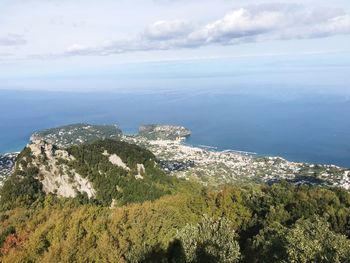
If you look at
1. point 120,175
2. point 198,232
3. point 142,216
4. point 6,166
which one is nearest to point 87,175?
point 120,175

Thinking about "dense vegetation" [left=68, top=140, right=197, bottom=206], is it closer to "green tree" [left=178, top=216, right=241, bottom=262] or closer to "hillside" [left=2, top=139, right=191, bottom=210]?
"hillside" [left=2, top=139, right=191, bottom=210]

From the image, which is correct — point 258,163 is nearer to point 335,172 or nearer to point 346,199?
point 335,172

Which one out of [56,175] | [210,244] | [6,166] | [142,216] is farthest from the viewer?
[6,166]

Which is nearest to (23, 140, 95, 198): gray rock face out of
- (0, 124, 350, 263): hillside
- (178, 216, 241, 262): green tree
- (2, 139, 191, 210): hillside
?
(2, 139, 191, 210): hillside

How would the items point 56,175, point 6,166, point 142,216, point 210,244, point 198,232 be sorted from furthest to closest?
point 6,166, point 56,175, point 142,216, point 198,232, point 210,244

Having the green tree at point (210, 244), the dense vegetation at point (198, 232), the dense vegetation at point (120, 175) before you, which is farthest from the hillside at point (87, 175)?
the green tree at point (210, 244)

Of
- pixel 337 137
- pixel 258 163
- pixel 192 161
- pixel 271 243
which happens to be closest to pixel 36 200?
pixel 271 243

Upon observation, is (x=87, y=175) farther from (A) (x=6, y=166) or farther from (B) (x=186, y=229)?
(A) (x=6, y=166)

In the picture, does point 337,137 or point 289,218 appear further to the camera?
point 337,137
